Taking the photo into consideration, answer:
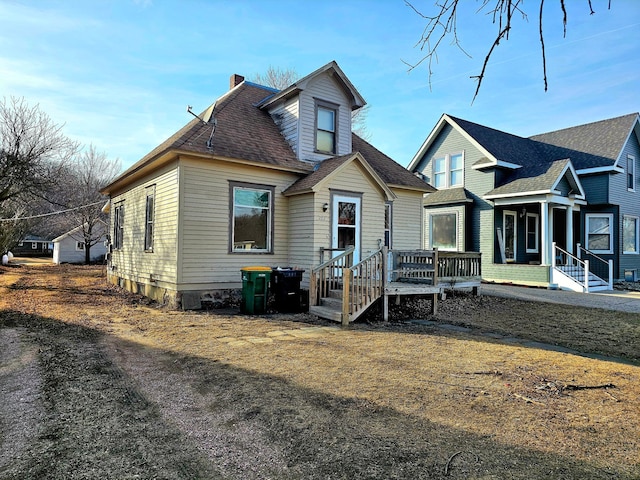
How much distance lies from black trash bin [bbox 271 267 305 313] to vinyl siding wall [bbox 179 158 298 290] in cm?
131

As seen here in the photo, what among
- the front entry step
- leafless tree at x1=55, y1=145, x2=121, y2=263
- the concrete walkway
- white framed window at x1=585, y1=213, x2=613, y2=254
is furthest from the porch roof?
leafless tree at x1=55, y1=145, x2=121, y2=263

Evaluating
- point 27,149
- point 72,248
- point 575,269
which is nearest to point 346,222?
point 575,269

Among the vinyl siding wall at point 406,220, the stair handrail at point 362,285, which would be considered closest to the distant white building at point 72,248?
the vinyl siding wall at point 406,220

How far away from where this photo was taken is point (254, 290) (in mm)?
9461

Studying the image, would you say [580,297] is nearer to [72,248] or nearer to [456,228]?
[456,228]

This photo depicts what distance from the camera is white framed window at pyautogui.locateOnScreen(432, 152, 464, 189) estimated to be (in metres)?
19.6

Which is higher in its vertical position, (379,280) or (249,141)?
(249,141)

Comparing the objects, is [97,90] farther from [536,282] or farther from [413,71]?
[536,282]

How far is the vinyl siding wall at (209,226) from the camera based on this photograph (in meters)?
9.98

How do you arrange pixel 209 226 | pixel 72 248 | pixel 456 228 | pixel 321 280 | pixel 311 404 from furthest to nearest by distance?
1. pixel 72 248
2. pixel 456 228
3. pixel 209 226
4. pixel 321 280
5. pixel 311 404

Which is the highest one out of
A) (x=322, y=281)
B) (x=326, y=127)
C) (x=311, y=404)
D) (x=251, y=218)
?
(x=326, y=127)

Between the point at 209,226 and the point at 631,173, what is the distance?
68.1ft

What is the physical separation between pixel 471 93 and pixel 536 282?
1552 cm

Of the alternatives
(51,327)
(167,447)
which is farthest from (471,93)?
(51,327)
